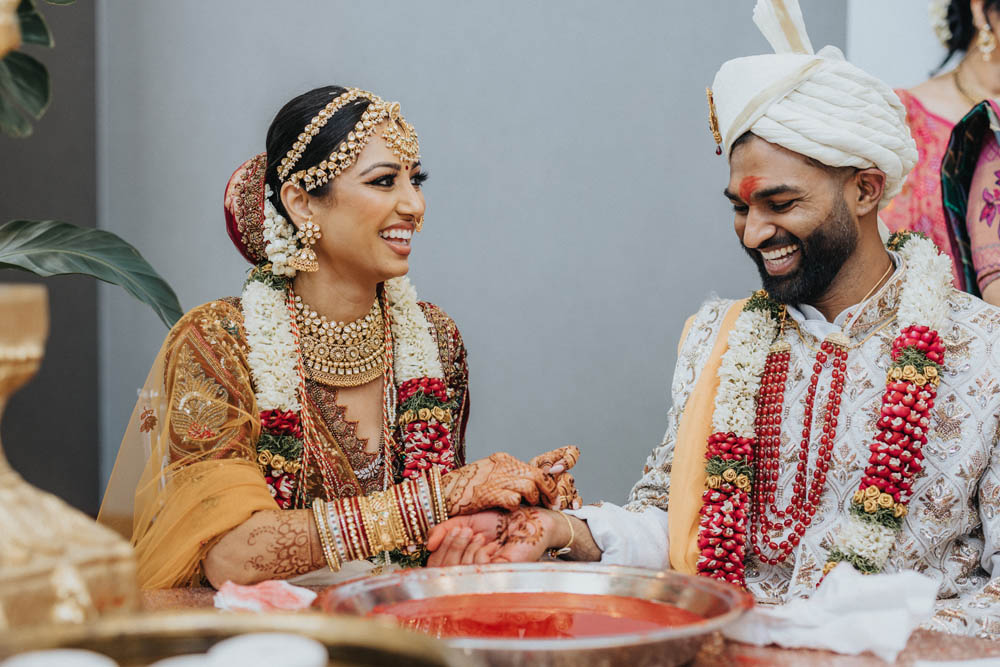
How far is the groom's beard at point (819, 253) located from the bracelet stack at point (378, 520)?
978mm

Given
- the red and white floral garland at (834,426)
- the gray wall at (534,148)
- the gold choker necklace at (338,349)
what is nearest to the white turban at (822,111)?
the red and white floral garland at (834,426)

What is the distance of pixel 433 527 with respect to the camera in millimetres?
2098

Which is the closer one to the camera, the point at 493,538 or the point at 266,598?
the point at 266,598

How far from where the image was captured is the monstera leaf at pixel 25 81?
50.4 inches

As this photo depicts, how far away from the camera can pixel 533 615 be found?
3.93 feet

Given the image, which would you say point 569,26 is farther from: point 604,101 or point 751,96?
point 751,96

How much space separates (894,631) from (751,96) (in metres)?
1.48

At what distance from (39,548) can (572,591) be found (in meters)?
0.69

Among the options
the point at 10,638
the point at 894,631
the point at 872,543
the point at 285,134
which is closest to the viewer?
the point at 10,638

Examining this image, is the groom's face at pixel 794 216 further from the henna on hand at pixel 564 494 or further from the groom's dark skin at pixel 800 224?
the henna on hand at pixel 564 494

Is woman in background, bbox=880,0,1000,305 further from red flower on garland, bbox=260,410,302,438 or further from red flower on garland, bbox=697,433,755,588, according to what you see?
red flower on garland, bbox=260,410,302,438

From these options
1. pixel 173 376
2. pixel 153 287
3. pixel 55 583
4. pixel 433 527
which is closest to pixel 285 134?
pixel 153 287

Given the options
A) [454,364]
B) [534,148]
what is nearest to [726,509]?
[454,364]

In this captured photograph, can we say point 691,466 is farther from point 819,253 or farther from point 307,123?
point 307,123
